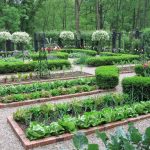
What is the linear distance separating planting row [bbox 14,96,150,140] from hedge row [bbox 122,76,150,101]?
0.67 meters

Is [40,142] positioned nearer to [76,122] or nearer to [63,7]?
[76,122]

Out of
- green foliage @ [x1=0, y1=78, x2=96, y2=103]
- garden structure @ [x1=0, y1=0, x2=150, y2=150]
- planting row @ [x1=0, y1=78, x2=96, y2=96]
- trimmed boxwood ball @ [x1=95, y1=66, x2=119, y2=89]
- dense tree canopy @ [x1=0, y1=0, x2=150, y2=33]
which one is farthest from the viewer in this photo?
dense tree canopy @ [x1=0, y1=0, x2=150, y2=33]

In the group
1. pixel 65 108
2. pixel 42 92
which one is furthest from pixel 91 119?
pixel 42 92

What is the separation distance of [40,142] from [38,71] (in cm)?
710

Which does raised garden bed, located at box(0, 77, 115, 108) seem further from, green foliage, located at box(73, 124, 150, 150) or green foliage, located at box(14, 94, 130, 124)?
green foliage, located at box(73, 124, 150, 150)

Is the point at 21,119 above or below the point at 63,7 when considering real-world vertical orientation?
below

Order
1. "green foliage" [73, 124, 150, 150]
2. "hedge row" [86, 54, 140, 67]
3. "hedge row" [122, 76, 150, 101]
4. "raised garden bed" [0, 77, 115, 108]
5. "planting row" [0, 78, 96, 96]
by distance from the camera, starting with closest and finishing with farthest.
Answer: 1. "green foliage" [73, 124, 150, 150]
2. "hedge row" [122, 76, 150, 101]
3. "raised garden bed" [0, 77, 115, 108]
4. "planting row" [0, 78, 96, 96]
5. "hedge row" [86, 54, 140, 67]

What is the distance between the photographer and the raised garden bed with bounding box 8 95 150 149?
5496mm

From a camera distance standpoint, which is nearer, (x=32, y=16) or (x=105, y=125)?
(x=105, y=125)

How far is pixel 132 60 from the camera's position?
16.8 metres

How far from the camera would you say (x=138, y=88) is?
27.1 ft

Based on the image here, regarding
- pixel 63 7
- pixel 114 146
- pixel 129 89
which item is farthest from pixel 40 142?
pixel 63 7

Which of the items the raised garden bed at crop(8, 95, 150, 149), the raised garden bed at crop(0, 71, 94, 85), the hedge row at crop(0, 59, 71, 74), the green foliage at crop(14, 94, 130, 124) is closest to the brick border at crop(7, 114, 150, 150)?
the raised garden bed at crop(8, 95, 150, 149)

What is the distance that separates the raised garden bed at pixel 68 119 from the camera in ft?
18.0
